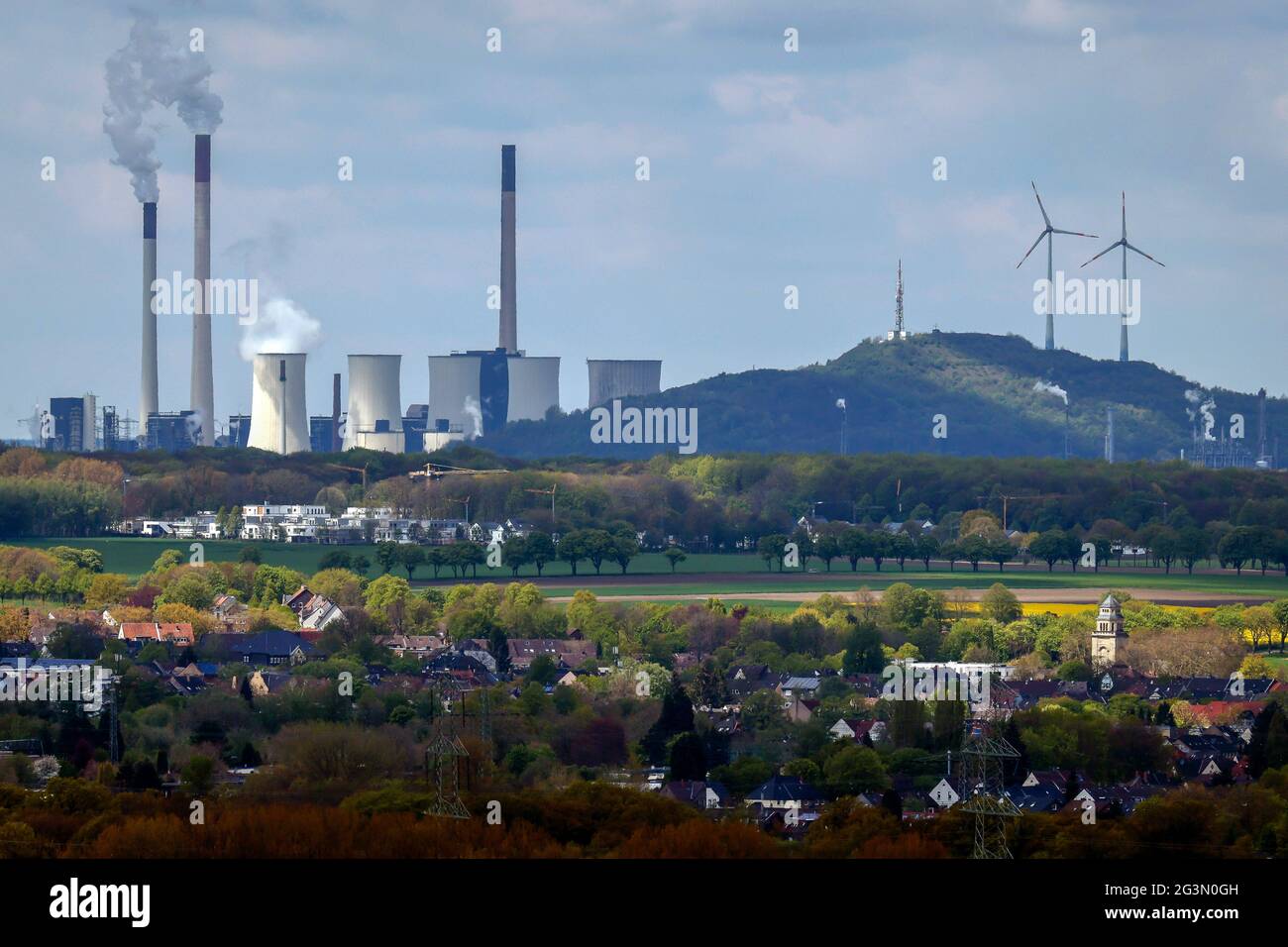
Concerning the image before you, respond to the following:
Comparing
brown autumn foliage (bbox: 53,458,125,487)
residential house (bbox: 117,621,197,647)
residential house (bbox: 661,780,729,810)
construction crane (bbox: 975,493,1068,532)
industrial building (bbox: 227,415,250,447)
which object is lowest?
residential house (bbox: 661,780,729,810)

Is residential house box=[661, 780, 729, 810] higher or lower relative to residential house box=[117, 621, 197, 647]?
lower

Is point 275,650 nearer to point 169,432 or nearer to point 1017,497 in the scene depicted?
point 1017,497

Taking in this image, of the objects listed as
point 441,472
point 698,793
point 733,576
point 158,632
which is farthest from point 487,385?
point 698,793

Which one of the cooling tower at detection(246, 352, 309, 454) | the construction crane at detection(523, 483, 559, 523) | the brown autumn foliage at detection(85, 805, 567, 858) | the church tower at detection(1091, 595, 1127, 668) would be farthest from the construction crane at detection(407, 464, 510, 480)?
the brown autumn foliage at detection(85, 805, 567, 858)

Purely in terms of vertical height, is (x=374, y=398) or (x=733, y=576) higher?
(x=374, y=398)

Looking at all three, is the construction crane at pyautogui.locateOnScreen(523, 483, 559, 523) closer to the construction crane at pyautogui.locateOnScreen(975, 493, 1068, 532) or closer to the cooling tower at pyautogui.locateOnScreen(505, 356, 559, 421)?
the construction crane at pyautogui.locateOnScreen(975, 493, 1068, 532)

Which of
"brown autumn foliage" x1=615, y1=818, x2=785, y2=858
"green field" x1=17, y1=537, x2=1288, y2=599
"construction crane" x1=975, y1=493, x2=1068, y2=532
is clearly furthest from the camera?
"construction crane" x1=975, y1=493, x2=1068, y2=532
